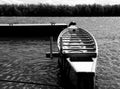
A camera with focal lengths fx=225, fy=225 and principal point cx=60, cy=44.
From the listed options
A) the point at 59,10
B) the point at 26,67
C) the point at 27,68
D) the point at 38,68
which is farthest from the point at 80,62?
the point at 59,10

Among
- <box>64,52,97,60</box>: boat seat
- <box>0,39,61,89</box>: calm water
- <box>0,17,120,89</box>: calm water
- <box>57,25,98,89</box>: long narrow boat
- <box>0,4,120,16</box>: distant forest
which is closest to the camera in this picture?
<box>57,25,98,89</box>: long narrow boat

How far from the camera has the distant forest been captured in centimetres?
7075

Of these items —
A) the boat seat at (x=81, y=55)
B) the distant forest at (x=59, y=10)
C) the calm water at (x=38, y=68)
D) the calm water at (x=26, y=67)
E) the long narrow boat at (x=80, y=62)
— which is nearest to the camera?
the long narrow boat at (x=80, y=62)

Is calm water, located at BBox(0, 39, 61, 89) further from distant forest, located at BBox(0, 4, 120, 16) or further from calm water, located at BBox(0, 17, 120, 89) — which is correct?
distant forest, located at BBox(0, 4, 120, 16)

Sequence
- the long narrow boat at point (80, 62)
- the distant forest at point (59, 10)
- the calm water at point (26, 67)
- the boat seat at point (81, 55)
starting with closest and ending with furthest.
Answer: the long narrow boat at point (80, 62), the boat seat at point (81, 55), the calm water at point (26, 67), the distant forest at point (59, 10)

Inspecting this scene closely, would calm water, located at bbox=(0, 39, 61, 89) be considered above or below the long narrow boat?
below

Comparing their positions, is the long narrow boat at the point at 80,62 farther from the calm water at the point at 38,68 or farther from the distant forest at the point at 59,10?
the distant forest at the point at 59,10

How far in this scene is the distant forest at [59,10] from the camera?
2785 inches

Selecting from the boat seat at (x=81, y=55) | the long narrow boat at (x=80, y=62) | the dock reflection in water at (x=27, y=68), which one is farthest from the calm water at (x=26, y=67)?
the boat seat at (x=81, y=55)

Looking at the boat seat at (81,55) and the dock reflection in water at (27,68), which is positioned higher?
the boat seat at (81,55)

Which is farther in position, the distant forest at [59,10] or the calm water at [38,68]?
the distant forest at [59,10]

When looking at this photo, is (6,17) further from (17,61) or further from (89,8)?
(17,61)

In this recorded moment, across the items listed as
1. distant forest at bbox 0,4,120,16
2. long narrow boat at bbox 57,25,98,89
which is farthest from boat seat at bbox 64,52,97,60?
distant forest at bbox 0,4,120,16

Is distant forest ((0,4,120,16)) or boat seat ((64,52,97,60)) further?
distant forest ((0,4,120,16))
